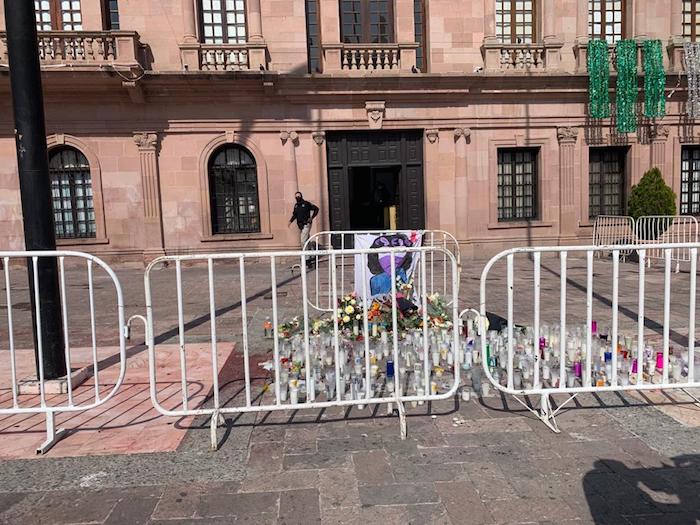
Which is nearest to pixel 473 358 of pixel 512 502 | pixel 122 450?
pixel 512 502

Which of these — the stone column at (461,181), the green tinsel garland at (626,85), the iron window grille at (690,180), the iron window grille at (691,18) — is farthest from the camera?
the iron window grille at (690,180)

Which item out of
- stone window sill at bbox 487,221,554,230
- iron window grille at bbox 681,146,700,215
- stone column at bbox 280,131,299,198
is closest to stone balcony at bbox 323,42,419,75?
stone column at bbox 280,131,299,198

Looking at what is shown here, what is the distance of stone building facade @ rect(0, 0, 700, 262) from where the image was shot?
14.1 metres

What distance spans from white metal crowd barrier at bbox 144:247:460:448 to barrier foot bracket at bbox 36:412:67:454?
712mm

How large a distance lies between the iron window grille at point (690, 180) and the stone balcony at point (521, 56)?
219 inches

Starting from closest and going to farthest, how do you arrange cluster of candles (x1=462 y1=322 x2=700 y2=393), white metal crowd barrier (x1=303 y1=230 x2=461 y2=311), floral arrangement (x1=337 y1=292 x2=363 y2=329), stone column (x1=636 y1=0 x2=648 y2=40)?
cluster of candles (x1=462 y1=322 x2=700 y2=393) → floral arrangement (x1=337 y1=292 x2=363 y2=329) → white metal crowd barrier (x1=303 y1=230 x2=461 y2=311) → stone column (x1=636 y1=0 x2=648 y2=40)

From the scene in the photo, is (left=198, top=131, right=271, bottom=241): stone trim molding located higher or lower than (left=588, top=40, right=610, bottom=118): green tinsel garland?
lower

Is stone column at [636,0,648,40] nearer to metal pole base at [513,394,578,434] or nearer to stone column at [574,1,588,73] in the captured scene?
stone column at [574,1,588,73]

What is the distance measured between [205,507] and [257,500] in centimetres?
28

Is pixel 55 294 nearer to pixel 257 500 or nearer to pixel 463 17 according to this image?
pixel 257 500

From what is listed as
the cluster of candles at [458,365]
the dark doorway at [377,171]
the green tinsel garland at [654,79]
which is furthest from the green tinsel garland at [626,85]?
the cluster of candles at [458,365]

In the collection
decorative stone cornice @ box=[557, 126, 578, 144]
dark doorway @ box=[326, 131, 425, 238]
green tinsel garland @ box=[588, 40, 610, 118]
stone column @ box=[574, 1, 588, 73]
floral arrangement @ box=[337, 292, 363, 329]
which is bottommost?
floral arrangement @ box=[337, 292, 363, 329]

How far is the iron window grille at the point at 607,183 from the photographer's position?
1630 cm

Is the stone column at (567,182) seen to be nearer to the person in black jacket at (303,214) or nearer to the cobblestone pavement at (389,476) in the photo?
the person in black jacket at (303,214)
